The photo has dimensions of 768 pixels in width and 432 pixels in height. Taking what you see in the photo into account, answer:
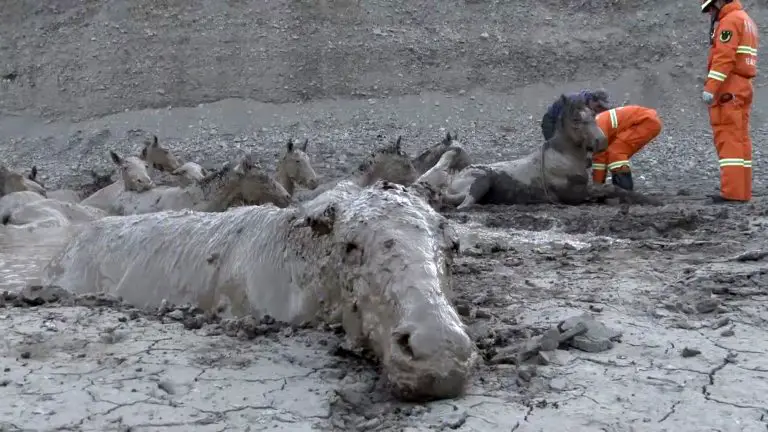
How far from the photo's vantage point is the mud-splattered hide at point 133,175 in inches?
420

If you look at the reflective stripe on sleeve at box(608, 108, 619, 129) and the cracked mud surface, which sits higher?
the reflective stripe on sleeve at box(608, 108, 619, 129)

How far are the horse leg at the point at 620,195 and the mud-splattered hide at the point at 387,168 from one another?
2193 millimetres

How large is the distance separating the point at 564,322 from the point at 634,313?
0.57 metres

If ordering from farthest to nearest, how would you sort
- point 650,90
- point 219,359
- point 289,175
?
1. point 650,90
2. point 289,175
3. point 219,359

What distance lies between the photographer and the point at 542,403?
3.32 metres

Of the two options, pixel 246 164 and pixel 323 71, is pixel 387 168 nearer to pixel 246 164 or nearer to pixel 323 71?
pixel 246 164

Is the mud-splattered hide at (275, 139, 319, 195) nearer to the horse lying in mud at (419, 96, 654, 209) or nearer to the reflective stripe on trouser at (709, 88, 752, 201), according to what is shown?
the horse lying in mud at (419, 96, 654, 209)

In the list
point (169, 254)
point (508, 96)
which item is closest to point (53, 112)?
point (508, 96)

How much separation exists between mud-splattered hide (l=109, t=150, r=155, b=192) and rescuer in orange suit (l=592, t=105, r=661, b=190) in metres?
5.63

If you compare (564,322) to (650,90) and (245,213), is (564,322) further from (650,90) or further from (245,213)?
(650,90)

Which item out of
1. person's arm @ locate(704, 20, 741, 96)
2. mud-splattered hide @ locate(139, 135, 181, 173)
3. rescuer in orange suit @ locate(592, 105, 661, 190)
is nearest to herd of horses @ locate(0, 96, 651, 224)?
rescuer in orange suit @ locate(592, 105, 661, 190)

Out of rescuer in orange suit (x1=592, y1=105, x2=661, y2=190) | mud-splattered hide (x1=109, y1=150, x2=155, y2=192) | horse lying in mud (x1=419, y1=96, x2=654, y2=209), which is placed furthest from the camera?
rescuer in orange suit (x1=592, y1=105, x2=661, y2=190)

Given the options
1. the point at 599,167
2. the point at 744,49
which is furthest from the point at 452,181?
the point at 744,49

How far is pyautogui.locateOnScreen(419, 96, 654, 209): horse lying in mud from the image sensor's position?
10336 millimetres
